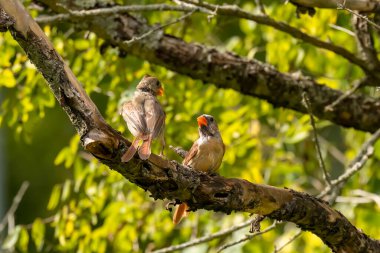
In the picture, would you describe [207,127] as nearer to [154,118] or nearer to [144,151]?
[154,118]

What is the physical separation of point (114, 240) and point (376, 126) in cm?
184

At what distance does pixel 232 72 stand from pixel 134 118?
1.47 meters

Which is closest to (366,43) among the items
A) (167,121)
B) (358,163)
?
(358,163)

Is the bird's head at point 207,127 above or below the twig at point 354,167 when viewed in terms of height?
above

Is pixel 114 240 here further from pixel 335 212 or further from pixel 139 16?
pixel 335 212

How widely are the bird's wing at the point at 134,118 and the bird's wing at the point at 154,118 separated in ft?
0.07

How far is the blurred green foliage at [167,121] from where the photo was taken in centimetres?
572

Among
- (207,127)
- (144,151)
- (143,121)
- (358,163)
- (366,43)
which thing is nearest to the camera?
(144,151)

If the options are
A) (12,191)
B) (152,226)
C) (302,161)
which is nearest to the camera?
(152,226)

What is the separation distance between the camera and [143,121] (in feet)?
12.9

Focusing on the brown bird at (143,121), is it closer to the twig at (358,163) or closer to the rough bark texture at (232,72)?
the rough bark texture at (232,72)

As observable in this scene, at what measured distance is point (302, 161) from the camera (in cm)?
777

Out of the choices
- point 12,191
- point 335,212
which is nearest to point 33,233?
point 335,212

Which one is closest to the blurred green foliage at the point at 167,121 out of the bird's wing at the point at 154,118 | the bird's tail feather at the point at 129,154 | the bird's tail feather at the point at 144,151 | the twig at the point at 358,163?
the twig at the point at 358,163
